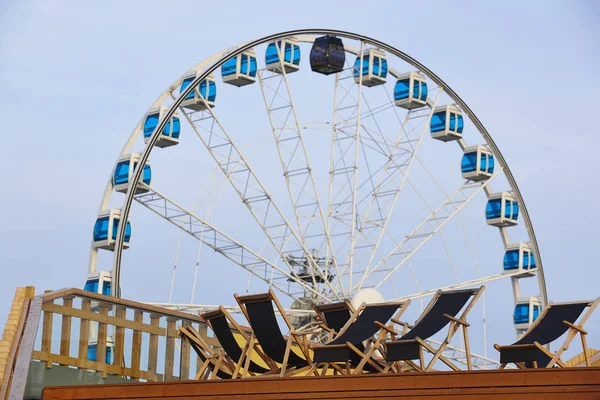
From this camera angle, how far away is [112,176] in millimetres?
19922

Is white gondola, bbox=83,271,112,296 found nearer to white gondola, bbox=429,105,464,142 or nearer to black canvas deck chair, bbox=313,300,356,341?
white gondola, bbox=429,105,464,142

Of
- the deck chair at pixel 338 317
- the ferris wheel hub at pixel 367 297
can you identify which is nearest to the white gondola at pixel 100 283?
the ferris wheel hub at pixel 367 297

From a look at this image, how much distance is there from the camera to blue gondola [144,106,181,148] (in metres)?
19.5

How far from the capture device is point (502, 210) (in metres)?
23.4

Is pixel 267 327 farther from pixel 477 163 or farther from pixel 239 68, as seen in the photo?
pixel 477 163

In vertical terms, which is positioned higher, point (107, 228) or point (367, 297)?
point (107, 228)

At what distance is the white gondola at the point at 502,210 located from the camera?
76.8 ft

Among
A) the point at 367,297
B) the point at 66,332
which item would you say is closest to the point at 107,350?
the point at 66,332

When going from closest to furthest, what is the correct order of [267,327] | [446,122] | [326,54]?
[267,327]
[326,54]
[446,122]

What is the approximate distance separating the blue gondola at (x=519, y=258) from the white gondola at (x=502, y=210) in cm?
55

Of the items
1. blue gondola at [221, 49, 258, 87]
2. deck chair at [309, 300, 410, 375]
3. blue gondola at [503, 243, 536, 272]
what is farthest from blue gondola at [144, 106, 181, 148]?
deck chair at [309, 300, 410, 375]

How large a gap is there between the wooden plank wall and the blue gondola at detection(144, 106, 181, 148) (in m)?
11.7

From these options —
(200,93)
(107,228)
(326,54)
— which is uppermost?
(326,54)

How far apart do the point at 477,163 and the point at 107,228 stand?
25.3 feet
